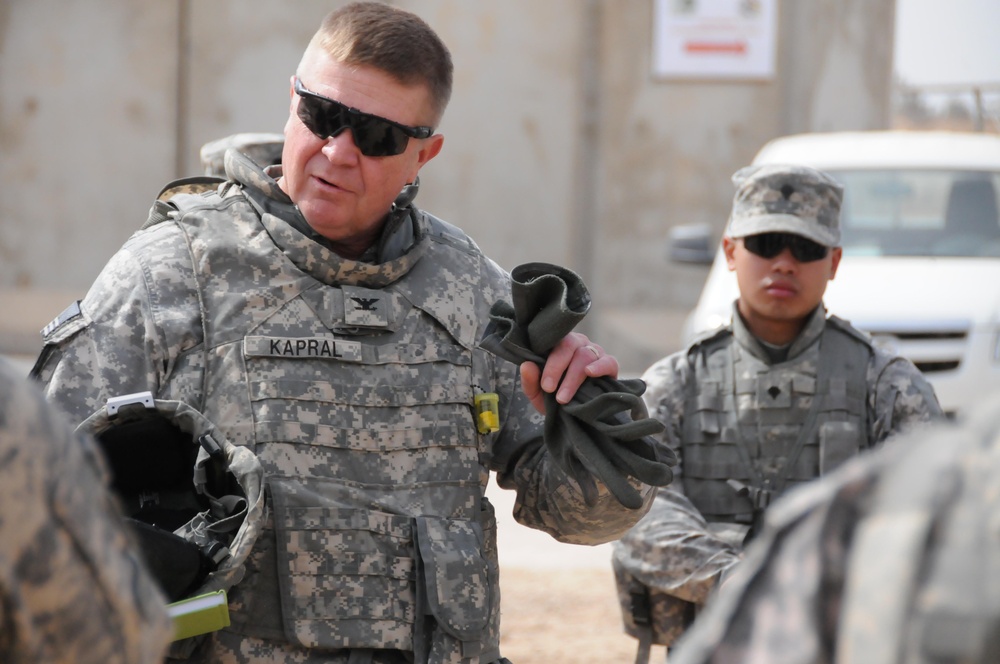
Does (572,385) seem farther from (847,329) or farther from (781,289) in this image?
(847,329)

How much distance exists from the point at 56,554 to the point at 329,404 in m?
1.48

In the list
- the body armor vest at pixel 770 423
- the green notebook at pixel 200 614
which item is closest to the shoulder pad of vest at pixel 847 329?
the body armor vest at pixel 770 423

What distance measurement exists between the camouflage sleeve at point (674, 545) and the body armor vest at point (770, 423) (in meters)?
0.07

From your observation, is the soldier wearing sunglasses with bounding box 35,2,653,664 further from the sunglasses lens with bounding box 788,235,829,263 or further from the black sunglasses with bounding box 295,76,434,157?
the sunglasses lens with bounding box 788,235,829,263

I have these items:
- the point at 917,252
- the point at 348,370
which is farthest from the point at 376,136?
the point at 917,252

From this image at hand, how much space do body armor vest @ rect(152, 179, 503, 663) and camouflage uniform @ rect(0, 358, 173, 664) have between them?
4.28ft

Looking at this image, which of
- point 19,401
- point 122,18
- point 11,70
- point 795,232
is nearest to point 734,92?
point 122,18

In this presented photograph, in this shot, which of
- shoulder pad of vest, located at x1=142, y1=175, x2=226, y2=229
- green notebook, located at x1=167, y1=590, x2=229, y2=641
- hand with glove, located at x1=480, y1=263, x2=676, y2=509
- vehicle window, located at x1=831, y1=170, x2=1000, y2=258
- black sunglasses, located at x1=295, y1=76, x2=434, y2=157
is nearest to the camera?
green notebook, located at x1=167, y1=590, x2=229, y2=641

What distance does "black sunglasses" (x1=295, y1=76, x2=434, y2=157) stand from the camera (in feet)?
9.96

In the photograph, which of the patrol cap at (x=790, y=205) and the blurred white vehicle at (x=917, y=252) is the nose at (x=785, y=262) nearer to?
the patrol cap at (x=790, y=205)

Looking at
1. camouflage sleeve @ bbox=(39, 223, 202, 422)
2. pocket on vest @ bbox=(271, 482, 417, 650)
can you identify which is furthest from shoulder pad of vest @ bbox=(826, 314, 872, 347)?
camouflage sleeve @ bbox=(39, 223, 202, 422)

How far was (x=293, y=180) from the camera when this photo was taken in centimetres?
310

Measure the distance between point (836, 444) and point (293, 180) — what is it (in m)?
1.81

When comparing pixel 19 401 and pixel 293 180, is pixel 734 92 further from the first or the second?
pixel 19 401
